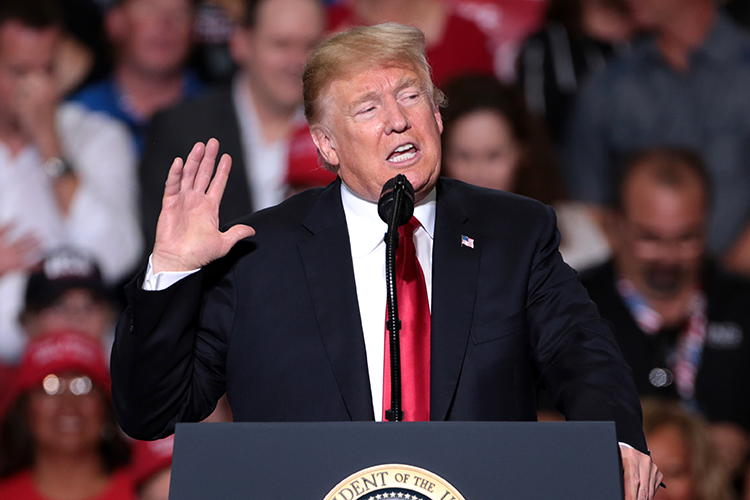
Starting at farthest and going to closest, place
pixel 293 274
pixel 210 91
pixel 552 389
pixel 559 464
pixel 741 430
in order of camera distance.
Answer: pixel 210 91, pixel 741 430, pixel 293 274, pixel 552 389, pixel 559 464

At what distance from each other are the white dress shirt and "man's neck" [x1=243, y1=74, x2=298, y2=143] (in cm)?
246

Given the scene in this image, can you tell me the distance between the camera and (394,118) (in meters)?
1.64

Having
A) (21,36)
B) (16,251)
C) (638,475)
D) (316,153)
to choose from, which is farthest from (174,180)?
(21,36)

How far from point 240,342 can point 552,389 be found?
56 centimetres

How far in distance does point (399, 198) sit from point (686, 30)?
3.52m

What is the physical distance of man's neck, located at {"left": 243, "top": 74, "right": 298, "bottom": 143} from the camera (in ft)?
13.7

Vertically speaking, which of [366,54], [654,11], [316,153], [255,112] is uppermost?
[654,11]

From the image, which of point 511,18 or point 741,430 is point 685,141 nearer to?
point 511,18

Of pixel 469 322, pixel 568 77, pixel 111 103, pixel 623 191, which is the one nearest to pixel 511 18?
pixel 568 77

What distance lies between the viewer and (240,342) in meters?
1.62

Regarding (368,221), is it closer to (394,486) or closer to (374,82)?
(374,82)

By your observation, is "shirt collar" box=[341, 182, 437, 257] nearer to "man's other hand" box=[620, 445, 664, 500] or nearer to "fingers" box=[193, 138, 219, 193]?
"fingers" box=[193, 138, 219, 193]

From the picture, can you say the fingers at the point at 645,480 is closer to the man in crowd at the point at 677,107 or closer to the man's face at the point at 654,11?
the man in crowd at the point at 677,107

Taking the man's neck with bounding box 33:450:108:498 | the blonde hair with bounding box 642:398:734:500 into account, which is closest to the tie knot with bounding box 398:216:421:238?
the blonde hair with bounding box 642:398:734:500
